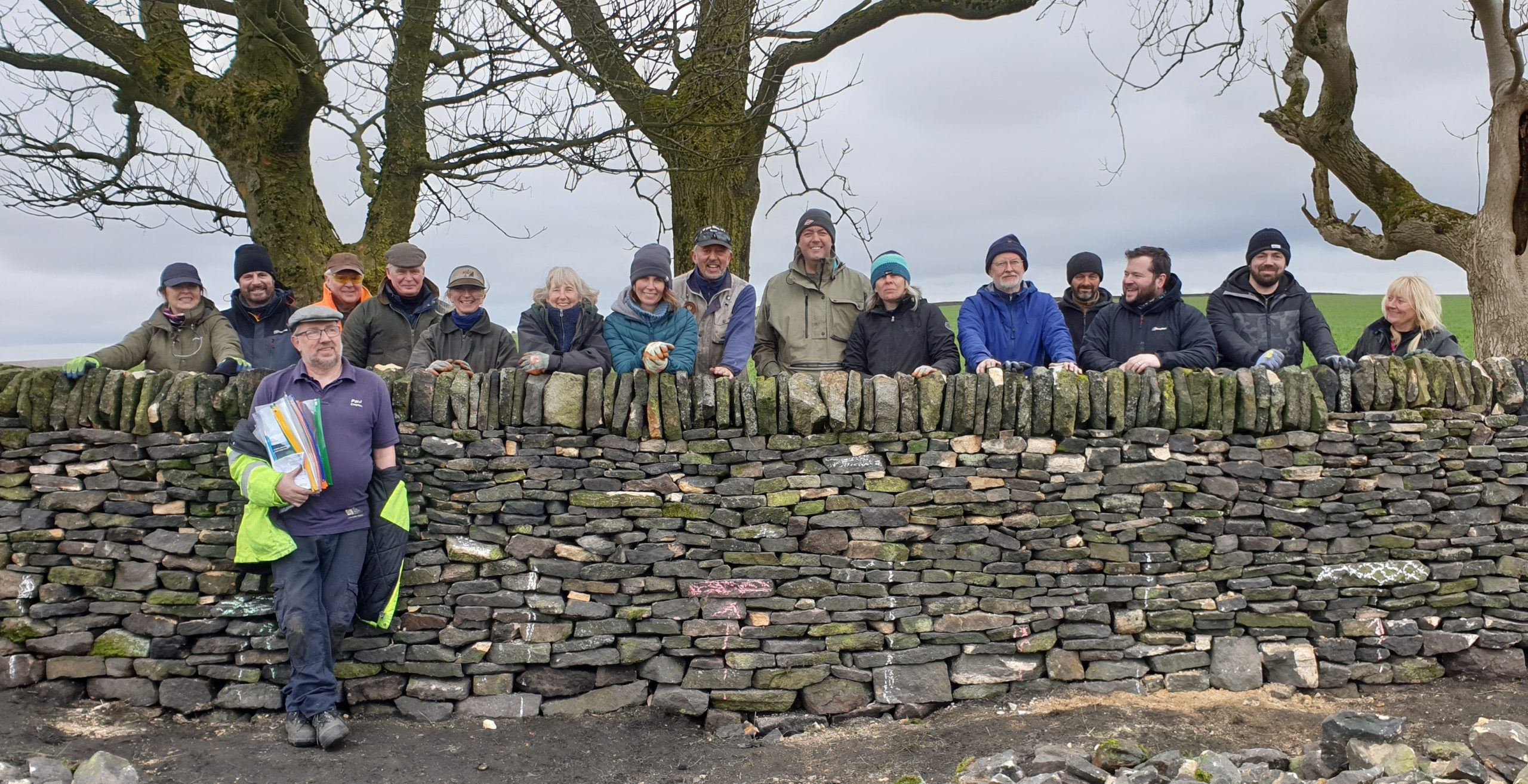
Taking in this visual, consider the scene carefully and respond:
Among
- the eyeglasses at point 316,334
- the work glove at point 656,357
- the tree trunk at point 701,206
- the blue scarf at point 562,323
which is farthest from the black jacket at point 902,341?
the eyeglasses at point 316,334

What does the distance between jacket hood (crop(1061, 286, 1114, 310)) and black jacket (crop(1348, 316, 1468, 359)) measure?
1.60m

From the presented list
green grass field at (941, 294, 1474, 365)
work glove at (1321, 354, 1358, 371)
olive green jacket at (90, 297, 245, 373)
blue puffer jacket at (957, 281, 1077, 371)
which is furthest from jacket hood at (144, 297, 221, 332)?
green grass field at (941, 294, 1474, 365)

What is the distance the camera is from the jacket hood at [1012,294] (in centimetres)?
616

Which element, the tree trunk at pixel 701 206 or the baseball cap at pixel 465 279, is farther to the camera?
the tree trunk at pixel 701 206


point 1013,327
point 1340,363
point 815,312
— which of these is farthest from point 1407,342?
point 815,312

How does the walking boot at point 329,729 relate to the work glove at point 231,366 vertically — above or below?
below

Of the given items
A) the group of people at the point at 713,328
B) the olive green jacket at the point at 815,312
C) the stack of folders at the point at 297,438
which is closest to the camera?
the stack of folders at the point at 297,438

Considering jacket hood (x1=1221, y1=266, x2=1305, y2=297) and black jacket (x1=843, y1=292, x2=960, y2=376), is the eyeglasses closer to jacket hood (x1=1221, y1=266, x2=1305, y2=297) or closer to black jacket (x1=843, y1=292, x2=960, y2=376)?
black jacket (x1=843, y1=292, x2=960, y2=376)

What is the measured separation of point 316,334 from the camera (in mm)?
5117

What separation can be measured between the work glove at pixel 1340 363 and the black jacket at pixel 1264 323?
0.24 metres

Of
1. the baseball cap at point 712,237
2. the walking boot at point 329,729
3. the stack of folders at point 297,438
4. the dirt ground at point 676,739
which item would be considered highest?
the baseball cap at point 712,237

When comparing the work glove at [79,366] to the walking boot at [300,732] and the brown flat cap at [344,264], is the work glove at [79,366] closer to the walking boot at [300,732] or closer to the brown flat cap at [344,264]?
the brown flat cap at [344,264]

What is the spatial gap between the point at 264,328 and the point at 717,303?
118 inches

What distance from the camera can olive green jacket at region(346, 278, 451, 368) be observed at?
612 centimetres
